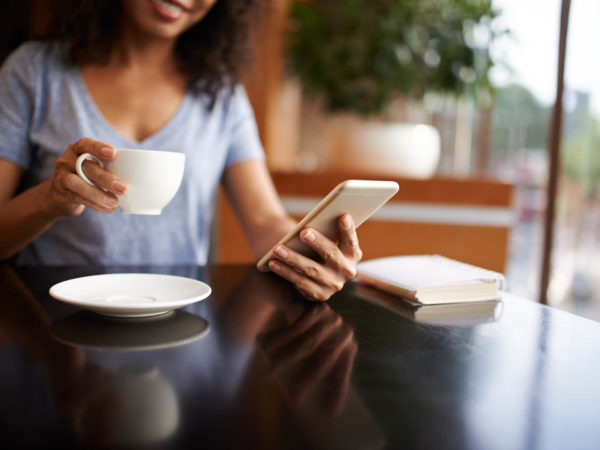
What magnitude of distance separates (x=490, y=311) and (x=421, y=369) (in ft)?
0.97

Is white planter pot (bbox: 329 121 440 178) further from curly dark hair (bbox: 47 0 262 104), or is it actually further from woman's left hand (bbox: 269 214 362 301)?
woman's left hand (bbox: 269 214 362 301)

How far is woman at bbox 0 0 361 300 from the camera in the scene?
1149 mm

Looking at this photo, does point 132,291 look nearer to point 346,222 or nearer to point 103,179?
point 103,179

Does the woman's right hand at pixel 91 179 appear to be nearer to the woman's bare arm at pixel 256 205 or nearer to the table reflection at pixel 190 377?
the table reflection at pixel 190 377

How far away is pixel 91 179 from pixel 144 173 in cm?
7

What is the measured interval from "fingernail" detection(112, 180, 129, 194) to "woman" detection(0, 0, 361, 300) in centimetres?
39

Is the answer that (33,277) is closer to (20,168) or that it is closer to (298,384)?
(20,168)

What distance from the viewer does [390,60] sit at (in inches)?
79.2

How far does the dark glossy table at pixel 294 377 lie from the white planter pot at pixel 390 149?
1380mm

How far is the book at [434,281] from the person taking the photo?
80cm

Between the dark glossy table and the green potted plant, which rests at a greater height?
the green potted plant

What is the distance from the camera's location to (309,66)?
7.09ft

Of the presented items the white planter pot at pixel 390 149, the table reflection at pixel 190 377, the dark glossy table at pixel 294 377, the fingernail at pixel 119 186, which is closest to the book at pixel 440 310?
the dark glossy table at pixel 294 377

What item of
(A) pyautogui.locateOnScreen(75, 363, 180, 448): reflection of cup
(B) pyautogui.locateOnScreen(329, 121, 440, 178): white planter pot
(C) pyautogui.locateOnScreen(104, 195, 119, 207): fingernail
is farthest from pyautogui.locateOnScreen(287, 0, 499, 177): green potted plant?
(A) pyautogui.locateOnScreen(75, 363, 180, 448): reflection of cup
